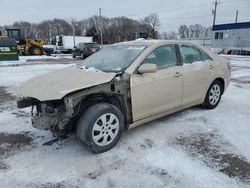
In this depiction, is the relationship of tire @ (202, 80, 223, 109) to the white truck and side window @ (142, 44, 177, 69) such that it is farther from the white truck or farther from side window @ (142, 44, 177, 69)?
the white truck

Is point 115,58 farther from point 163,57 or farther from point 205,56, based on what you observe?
point 205,56

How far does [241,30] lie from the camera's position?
3209 centimetres

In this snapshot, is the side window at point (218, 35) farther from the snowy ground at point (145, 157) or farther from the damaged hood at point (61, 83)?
the damaged hood at point (61, 83)

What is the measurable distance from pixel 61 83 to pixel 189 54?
2.66 m

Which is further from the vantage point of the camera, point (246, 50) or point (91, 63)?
point (246, 50)

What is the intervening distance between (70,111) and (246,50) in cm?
3103

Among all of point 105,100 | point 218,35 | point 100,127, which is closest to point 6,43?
point 105,100

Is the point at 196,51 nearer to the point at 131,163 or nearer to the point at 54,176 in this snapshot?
the point at 131,163

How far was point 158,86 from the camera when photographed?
167 inches

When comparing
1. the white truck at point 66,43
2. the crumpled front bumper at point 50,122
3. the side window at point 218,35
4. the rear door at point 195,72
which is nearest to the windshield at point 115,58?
the rear door at point 195,72

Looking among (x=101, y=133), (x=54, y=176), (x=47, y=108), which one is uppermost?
(x=47, y=108)

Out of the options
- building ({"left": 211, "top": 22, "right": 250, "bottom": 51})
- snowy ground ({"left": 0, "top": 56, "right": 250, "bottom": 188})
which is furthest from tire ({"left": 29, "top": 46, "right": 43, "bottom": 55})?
snowy ground ({"left": 0, "top": 56, "right": 250, "bottom": 188})

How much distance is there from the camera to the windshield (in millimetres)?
4130

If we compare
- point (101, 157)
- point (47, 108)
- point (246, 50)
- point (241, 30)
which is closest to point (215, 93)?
point (101, 157)
